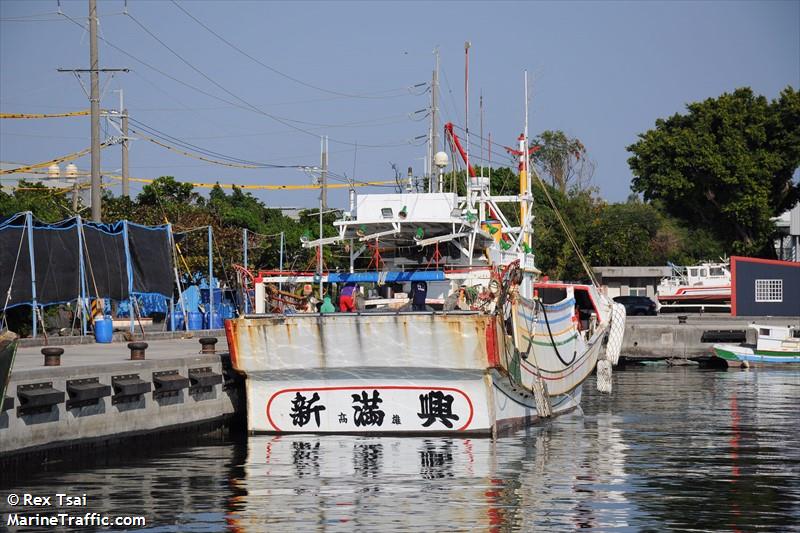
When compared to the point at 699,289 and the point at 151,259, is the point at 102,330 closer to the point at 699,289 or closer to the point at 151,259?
the point at 151,259

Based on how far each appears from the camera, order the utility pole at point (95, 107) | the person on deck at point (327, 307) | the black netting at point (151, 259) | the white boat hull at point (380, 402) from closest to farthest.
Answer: the white boat hull at point (380, 402) → the person on deck at point (327, 307) → the black netting at point (151, 259) → the utility pole at point (95, 107)

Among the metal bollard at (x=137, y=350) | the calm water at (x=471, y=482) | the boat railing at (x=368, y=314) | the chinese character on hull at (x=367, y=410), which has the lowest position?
the calm water at (x=471, y=482)

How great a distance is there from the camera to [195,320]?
134 feet

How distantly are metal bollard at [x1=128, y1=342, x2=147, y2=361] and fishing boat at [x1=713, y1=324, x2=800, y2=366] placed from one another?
28.5m

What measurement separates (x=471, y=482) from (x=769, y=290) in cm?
4255

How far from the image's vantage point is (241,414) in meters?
24.9

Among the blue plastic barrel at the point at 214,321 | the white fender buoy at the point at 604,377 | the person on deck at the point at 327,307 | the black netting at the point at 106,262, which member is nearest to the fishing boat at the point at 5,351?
the person on deck at the point at 327,307

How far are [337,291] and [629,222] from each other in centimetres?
6014

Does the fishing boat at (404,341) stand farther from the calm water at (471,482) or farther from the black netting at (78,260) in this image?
the black netting at (78,260)

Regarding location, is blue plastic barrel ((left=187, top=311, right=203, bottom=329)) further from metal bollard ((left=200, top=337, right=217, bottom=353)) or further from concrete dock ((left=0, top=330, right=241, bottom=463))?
metal bollard ((left=200, top=337, right=217, bottom=353))

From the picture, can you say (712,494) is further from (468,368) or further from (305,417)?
(305,417)

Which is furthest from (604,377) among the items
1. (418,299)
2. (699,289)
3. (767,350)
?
(699,289)

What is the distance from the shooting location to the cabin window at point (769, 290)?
184 ft

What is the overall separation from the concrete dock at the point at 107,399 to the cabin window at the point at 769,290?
37203 mm
